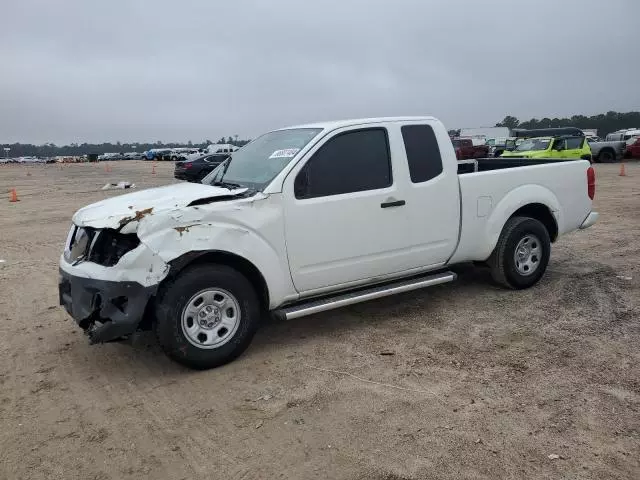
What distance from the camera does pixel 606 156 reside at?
3159cm

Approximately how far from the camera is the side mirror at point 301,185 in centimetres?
460

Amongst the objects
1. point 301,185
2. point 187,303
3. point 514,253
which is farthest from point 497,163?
point 187,303

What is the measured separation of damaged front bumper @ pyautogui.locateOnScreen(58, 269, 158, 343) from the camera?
3.96 metres

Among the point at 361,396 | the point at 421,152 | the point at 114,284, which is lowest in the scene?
the point at 361,396

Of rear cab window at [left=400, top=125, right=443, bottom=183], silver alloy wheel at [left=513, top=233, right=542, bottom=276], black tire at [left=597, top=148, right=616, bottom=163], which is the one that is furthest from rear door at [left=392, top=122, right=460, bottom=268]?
black tire at [left=597, top=148, right=616, bottom=163]

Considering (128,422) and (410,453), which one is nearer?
(410,453)

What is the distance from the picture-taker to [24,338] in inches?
203

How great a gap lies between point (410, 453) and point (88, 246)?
2.89 m

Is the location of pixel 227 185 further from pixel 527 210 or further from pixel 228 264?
pixel 527 210

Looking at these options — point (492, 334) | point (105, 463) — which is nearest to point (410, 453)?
point (105, 463)

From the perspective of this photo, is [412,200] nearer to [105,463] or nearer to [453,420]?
[453,420]

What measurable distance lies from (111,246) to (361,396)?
7.25 feet

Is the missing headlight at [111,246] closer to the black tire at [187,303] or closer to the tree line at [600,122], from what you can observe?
the black tire at [187,303]

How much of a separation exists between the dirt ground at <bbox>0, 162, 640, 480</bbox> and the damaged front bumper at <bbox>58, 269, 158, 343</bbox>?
233mm
